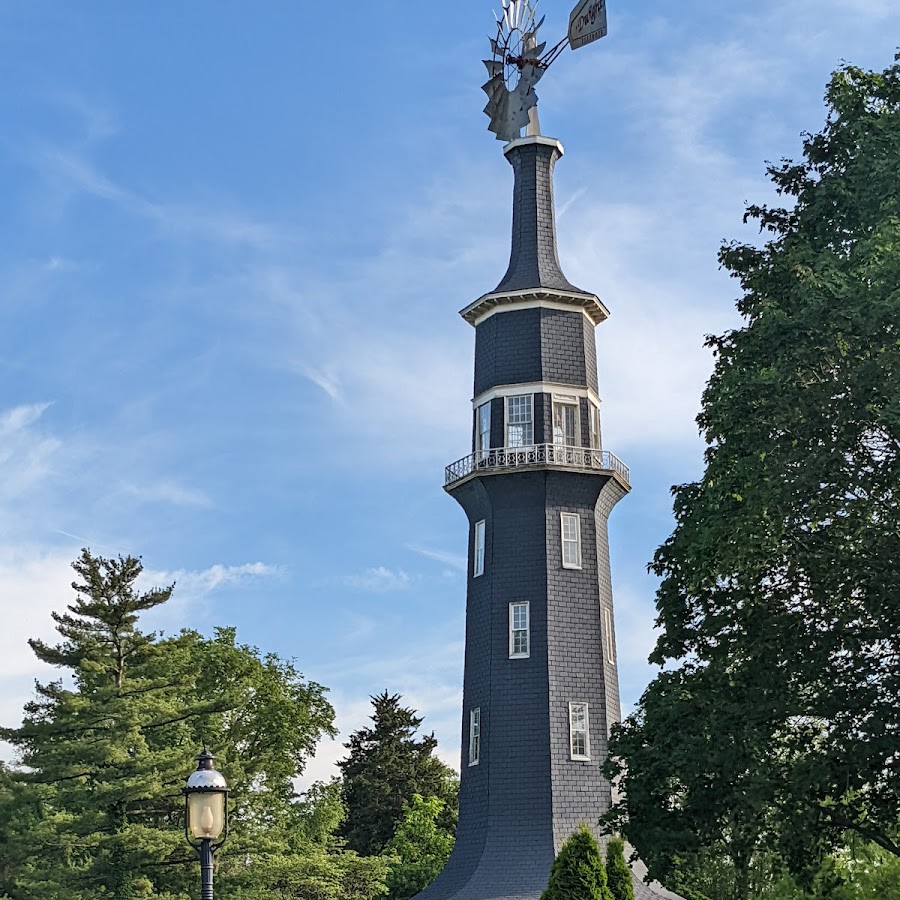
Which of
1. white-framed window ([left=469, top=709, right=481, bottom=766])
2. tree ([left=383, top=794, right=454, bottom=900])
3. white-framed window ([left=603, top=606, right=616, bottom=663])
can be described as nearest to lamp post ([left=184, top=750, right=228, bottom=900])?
white-framed window ([left=469, top=709, right=481, bottom=766])

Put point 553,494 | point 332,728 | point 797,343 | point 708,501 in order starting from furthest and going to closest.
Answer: point 332,728, point 553,494, point 708,501, point 797,343

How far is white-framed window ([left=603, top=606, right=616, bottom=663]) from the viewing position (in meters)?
42.8

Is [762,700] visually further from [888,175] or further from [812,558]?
[888,175]

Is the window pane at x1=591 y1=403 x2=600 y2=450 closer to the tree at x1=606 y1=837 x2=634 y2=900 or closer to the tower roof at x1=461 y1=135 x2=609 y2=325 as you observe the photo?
the tower roof at x1=461 y1=135 x2=609 y2=325

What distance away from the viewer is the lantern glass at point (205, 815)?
16156 millimetres

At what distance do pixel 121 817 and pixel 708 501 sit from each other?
75.8ft

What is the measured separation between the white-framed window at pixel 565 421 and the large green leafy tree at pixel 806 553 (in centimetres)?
1933

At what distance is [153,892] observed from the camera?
136 feet

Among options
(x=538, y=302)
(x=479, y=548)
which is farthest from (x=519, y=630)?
(x=538, y=302)

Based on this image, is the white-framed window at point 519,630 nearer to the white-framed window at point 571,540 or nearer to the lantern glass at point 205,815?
the white-framed window at point 571,540

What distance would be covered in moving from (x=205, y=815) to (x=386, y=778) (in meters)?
54.0

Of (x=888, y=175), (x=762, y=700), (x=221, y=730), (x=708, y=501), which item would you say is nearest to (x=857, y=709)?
(x=762, y=700)

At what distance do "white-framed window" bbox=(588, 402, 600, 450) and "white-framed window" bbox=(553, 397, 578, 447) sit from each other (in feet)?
2.08

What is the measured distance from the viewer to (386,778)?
6900 cm
